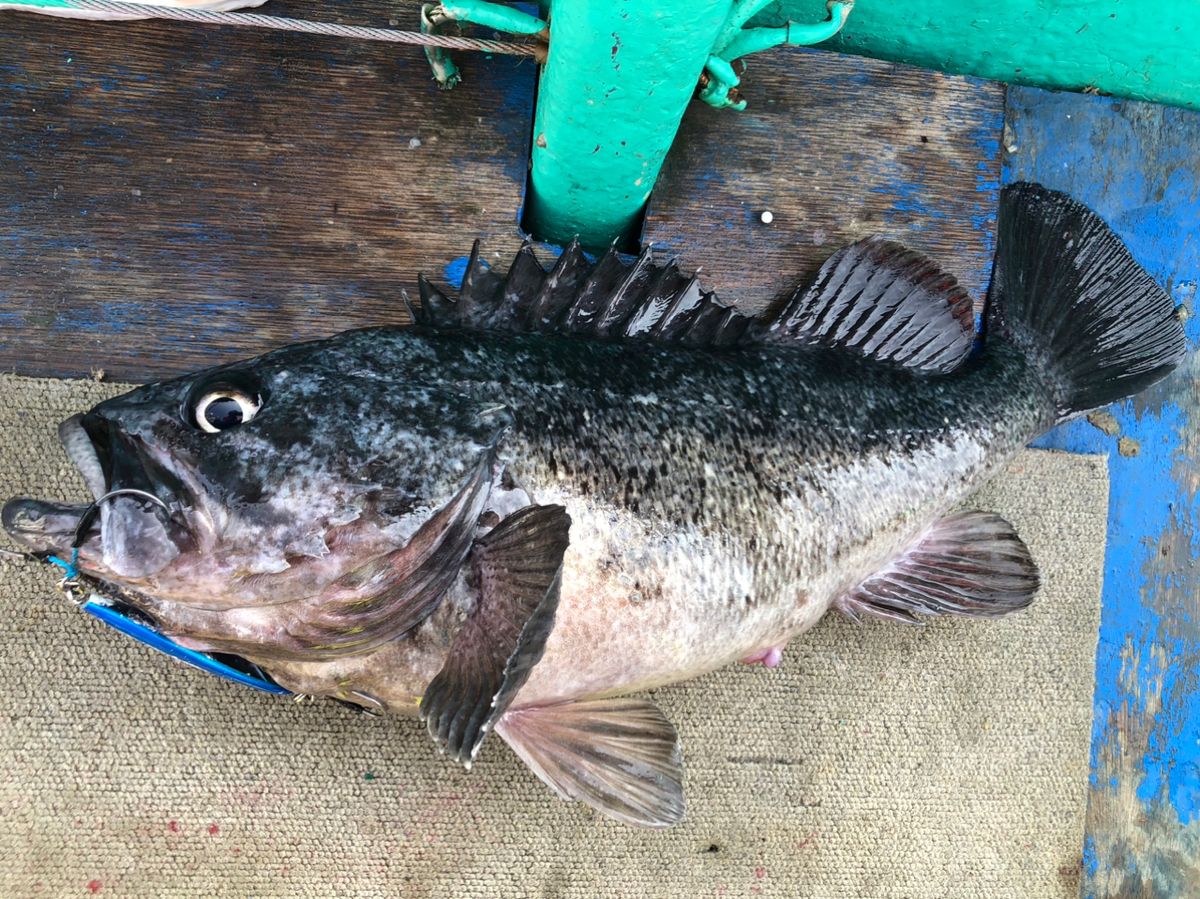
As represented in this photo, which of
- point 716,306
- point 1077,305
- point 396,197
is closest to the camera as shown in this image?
point 716,306

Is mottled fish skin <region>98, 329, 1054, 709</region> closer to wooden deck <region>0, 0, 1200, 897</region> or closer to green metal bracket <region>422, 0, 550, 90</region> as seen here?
wooden deck <region>0, 0, 1200, 897</region>

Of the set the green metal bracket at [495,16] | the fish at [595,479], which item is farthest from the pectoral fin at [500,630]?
the green metal bracket at [495,16]

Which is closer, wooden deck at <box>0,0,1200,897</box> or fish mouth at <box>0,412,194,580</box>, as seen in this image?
fish mouth at <box>0,412,194,580</box>

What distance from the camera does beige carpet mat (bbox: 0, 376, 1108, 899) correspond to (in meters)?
1.80

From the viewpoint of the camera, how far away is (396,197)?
77.3 inches

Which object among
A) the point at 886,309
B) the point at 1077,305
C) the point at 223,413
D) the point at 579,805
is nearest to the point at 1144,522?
the point at 1077,305

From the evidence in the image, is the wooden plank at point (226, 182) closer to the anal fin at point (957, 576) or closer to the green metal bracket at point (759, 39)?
the green metal bracket at point (759, 39)

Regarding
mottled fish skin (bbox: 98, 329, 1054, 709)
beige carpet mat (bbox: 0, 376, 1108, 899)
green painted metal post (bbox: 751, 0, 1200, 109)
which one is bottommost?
beige carpet mat (bbox: 0, 376, 1108, 899)

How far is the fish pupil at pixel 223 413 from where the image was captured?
1325 millimetres

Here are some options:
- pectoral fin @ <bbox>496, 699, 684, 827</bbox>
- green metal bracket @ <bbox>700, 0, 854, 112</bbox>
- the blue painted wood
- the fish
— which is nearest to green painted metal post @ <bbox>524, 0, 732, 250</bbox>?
green metal bracket @ <bbox>700, 0, 854, 112</bbox>

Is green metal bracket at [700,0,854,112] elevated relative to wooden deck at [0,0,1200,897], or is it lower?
elevated

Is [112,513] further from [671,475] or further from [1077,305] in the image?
[1077,305]

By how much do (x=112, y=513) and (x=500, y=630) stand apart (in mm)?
610

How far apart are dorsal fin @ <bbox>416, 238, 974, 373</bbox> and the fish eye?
1.36ft
